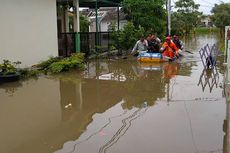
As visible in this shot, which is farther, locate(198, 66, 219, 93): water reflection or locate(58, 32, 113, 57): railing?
locate(58, 32, 113, 57): railing

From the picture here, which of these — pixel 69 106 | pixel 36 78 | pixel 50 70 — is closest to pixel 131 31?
pixel 50 70

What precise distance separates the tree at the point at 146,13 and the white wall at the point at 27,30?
10.2m

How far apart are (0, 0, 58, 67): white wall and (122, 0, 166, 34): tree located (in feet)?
33.4

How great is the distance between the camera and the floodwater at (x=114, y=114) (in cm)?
666

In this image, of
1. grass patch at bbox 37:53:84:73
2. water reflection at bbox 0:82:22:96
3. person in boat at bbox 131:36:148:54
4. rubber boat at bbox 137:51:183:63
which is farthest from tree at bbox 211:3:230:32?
water reflection at bbox 0:82:22:96

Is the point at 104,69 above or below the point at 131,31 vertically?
below

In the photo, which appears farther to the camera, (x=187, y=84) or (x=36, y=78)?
(x=36, y=78)

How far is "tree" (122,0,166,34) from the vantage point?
26842mm

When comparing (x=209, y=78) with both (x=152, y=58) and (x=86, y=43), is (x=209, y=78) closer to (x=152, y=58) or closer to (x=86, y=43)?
(x=152, y=58)

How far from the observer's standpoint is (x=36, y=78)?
14383 mm

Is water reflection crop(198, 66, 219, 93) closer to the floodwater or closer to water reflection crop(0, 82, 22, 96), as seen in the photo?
the floodwater

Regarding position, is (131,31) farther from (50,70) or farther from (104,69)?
(50,70)

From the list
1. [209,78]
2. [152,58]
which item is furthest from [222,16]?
[209,78]

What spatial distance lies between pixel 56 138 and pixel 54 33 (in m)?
11.5
